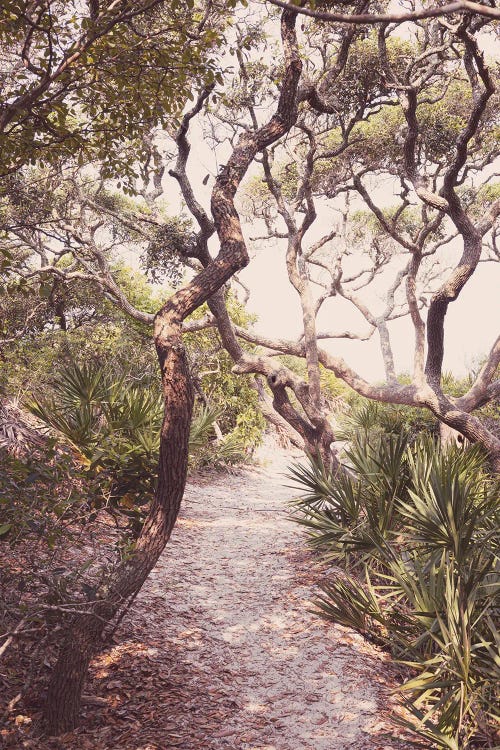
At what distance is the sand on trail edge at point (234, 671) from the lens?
354cm

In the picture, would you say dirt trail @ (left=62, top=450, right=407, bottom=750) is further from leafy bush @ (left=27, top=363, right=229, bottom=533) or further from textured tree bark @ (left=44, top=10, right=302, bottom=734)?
leafy bush @ (left=27, top=363, right=229, bottom=533)

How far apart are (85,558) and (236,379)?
7.97 metres

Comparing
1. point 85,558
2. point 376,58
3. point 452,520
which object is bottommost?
point 85,558

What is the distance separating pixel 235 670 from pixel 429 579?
1670 millimetres

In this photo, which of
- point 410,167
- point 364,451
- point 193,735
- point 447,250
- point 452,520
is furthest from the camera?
point 447,250

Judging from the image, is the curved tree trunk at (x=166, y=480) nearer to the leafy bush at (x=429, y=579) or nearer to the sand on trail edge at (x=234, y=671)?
the sand on trail edge at (x=234, y=671)

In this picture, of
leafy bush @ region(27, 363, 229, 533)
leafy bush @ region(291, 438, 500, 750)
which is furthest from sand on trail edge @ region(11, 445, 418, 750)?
leafy bush @ region(27, 363, 229, 533)

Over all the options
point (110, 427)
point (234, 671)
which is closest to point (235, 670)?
point (234, 671)

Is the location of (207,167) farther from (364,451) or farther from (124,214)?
(364,451)

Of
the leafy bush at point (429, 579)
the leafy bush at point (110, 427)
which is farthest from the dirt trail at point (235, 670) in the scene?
the leafy bush at point (110, 427)

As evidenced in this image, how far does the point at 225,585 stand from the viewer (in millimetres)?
6094

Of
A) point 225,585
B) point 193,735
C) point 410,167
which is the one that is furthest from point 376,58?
point 193,735

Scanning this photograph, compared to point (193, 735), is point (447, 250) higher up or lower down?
higher up

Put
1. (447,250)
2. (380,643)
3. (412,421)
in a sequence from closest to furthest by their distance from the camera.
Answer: (380,643)
(412,421)
(447,250)
